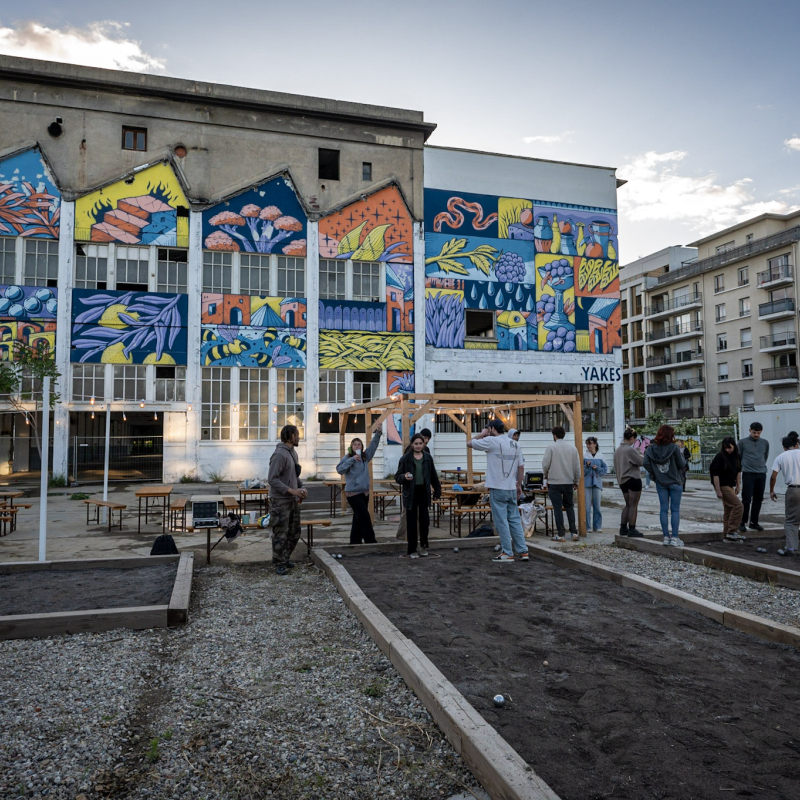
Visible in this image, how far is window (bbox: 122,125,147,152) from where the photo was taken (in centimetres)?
2325

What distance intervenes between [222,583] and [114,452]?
2575cm

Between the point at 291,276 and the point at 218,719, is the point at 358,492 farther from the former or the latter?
the point at 291,276

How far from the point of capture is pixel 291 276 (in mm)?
24078

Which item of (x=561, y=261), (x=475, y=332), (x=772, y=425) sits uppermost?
(x=561, y=261)

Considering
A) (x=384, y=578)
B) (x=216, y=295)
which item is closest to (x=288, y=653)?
(x=384, y=578)

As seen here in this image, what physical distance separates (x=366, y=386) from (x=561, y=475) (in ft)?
48.5

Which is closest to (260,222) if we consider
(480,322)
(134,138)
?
(134,138)

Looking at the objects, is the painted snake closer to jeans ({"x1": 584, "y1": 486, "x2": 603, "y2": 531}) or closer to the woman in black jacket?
jeans ({"x1": 584, "y1": 486, "x2": 603, "y2": 531})

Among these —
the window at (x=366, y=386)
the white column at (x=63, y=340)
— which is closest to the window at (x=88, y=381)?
the white column at (x=63, y=340)

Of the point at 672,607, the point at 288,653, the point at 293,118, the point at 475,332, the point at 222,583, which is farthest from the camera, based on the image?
the point at 475,332

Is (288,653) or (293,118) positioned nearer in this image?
(288,653)

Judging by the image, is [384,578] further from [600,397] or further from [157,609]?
[600,397]

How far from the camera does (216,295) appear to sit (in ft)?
75.4

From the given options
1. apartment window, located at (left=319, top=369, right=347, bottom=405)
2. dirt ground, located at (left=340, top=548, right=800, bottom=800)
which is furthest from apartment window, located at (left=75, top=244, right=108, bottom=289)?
dirt ground, located at (left=340, top=548, right=800, bottom=800)
